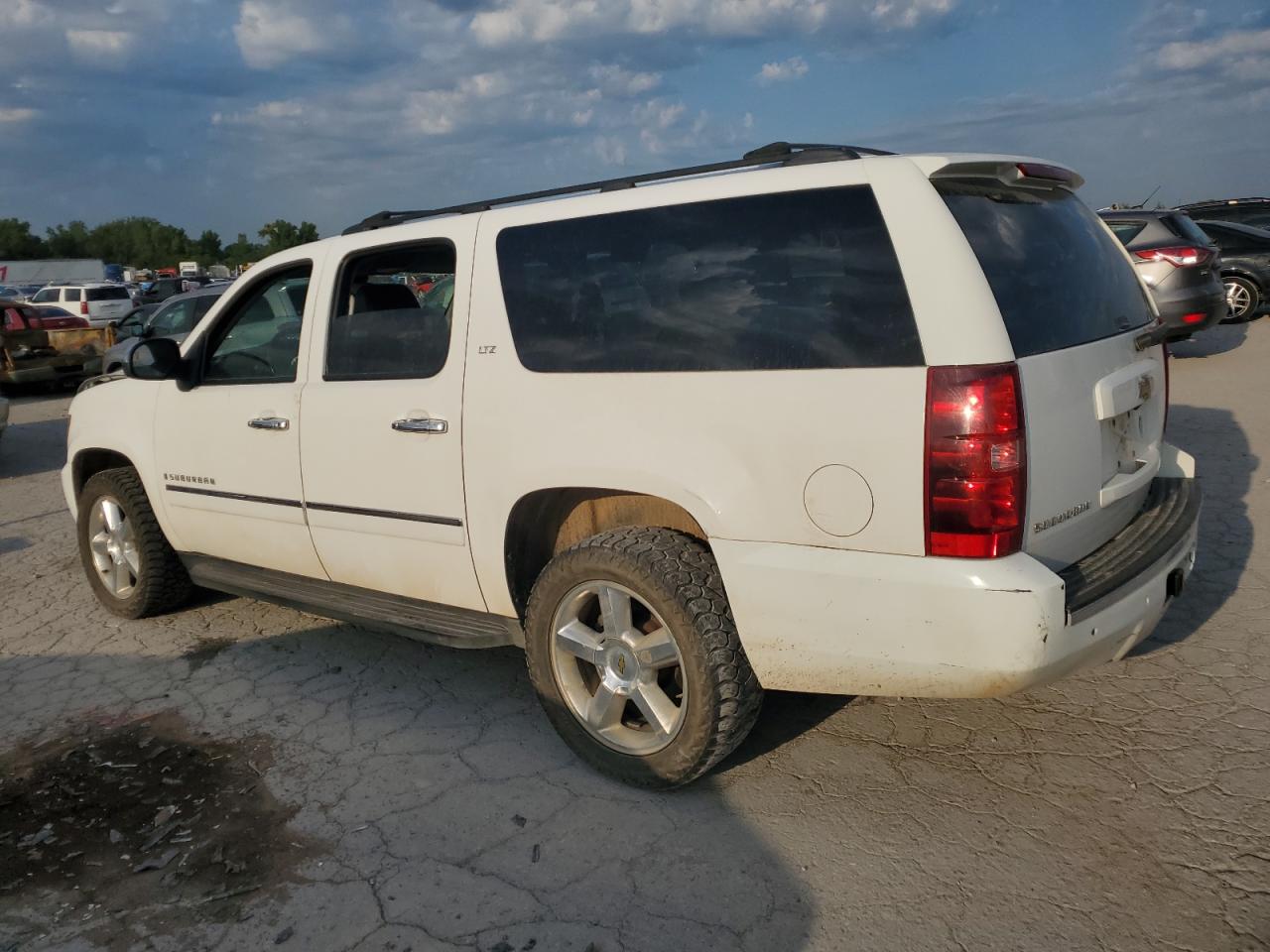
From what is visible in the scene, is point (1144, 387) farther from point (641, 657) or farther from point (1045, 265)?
point (641, 657)

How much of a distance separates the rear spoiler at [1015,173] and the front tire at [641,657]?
135 cm

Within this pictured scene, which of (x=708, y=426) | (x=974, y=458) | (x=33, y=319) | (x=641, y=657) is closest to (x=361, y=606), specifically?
(x=641, y=657)

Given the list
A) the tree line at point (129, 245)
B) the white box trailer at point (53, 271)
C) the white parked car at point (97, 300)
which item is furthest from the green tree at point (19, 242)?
the white parked car at point (97, 300)

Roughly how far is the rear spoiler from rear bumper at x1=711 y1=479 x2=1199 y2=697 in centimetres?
111

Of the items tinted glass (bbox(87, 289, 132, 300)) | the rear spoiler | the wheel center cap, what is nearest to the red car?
tinted glass (bbox(87, 289, 132, 300))

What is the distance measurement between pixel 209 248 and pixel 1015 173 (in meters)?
125

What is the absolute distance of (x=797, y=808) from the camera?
3.12m

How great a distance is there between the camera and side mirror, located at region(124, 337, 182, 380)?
445 centimetres

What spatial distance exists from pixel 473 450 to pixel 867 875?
6.07ft

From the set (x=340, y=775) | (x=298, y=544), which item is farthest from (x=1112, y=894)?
(x=298, y=544)

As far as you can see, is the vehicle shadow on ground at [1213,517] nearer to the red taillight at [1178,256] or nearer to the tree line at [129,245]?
the red taillight at [1178,256]

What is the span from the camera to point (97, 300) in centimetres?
2347

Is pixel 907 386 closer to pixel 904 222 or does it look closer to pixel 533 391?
pixel 904 222

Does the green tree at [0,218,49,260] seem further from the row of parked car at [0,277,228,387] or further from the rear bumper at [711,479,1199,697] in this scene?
the rear bumper at [711,479,1199,697]
